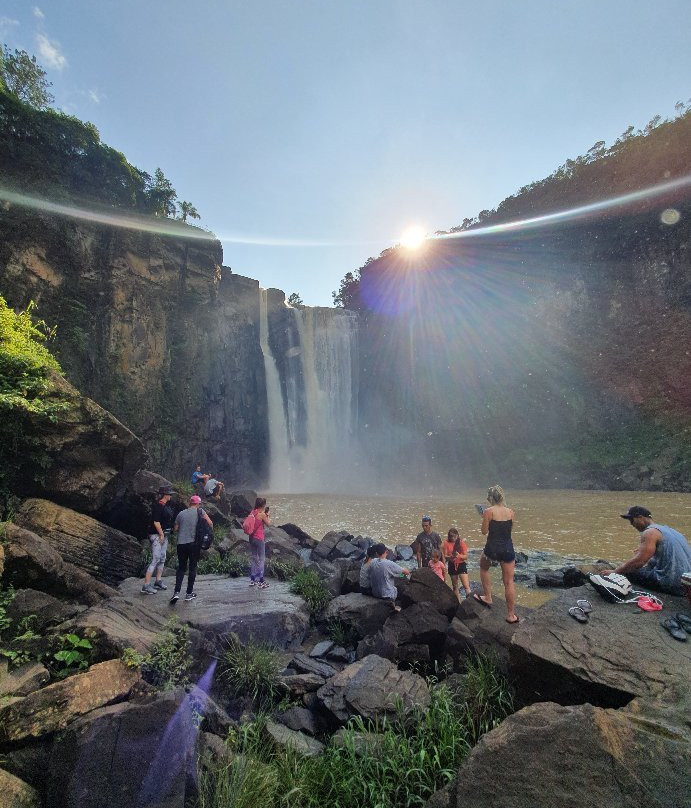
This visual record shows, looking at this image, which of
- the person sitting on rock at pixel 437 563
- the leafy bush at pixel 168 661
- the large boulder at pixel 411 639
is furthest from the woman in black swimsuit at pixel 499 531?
the leafy bush at pixel 168 661

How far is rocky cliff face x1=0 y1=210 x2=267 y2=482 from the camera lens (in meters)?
20.5

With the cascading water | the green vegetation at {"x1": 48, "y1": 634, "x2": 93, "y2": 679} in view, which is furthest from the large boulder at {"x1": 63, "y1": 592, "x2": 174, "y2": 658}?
→ the cascading water

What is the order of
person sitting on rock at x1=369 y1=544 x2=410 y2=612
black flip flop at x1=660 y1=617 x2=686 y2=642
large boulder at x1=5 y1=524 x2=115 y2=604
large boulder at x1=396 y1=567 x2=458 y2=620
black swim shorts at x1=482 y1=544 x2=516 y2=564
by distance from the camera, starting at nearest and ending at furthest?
black flip flop at x1=660 y1=617 x2=686 y2=642
large boulder at x1=5 y1=524 x2=115 y2=604
black swim shorts at x1=482 y1=544 x2=516 y2=564
large boulder at x1=396 y1=567 x2=458 y2=620
person sitting on rock at x1=369 y1=544 x2=410 y2=612

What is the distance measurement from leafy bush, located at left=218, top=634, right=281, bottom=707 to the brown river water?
19.3 ft

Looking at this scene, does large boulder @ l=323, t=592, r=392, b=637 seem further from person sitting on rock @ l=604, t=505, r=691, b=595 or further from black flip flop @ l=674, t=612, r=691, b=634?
black flip flop @ l=674, t=612, r=691, b=634

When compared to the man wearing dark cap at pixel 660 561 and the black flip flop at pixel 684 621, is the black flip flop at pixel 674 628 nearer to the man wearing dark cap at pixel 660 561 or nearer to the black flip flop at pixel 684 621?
the black flip flop at pixel 684 621

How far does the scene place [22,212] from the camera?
774 inches

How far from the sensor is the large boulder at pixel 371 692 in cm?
403

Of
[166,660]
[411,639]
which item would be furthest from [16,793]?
[411,639]

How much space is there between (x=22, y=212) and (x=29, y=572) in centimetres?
2225

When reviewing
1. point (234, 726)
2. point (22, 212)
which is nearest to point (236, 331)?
point (22, 212)

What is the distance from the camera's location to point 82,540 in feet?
26.4

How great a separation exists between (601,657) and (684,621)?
3.22 feet

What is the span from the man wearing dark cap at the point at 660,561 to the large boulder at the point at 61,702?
5321mm
